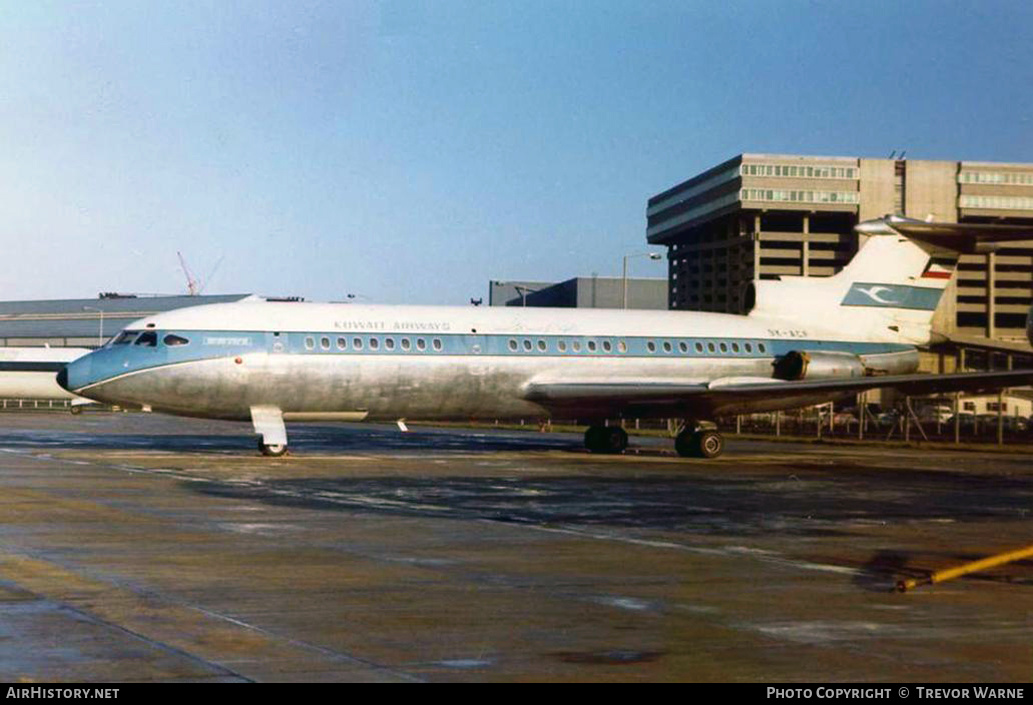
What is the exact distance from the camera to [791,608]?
35.0 feet

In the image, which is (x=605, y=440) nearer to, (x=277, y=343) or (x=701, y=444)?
(x=701, y=444)

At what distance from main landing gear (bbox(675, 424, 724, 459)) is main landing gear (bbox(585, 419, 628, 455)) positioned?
260 centimetres

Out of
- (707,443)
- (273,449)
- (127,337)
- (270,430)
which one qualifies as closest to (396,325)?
(270,430)

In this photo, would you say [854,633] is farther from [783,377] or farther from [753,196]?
[753,196]

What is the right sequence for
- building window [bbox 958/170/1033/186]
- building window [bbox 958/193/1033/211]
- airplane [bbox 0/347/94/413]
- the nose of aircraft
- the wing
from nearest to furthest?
the nose of aircraft < the wing < airplane [bbox 0/347/94/413] < building window [bbox 958/193/1033/211] < building window [bbox 958/170/1033/186]

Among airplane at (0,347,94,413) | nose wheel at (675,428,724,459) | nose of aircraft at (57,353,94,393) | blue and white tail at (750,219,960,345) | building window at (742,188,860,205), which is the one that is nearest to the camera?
nose of aircraft at (57,353,94,393)

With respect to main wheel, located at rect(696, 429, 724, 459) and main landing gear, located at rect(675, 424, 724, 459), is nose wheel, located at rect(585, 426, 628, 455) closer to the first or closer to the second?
Answer: main landing gear, located at rect(675, 424, 724, 459)

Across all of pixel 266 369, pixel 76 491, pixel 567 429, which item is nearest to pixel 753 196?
pixel 567 429

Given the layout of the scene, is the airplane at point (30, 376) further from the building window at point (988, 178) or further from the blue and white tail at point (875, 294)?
the building window at point (988, 178)

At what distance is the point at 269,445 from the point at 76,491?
1045cm

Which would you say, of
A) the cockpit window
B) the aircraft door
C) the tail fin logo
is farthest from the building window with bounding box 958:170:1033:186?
the cockpit window

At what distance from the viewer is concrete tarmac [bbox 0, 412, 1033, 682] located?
27.4 feet

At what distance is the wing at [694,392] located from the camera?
34.4 metres

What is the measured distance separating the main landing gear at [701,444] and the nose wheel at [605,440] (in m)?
2.60
